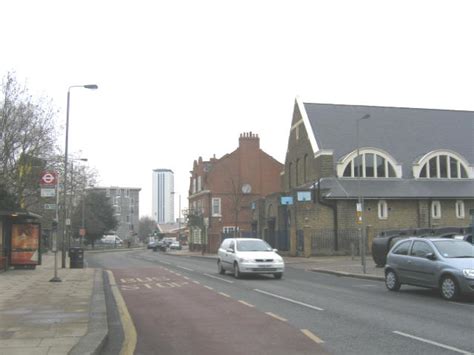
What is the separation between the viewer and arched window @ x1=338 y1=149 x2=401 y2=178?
136 feet

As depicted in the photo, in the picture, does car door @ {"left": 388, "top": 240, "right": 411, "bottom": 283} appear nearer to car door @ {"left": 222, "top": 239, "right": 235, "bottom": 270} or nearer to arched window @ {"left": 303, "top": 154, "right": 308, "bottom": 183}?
car door @ {"left": 222, "top": 239, "right": 235, "bottom": 270}

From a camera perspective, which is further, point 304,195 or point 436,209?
point 436,209

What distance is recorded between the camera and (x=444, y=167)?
143 ft

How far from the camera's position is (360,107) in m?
48.3

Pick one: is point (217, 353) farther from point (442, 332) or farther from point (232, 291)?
point (232, 291)

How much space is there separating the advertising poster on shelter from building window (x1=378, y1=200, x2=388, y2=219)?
24494 mm

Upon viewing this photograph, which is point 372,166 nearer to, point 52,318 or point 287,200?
point 287,200

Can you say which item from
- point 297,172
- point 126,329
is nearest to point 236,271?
point 126,329

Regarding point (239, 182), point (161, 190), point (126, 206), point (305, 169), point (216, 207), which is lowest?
point (216, 207)

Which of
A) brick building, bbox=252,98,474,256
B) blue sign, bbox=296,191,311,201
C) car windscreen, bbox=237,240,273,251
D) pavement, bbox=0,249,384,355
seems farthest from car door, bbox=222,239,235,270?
blue sign, bbox=296,191,311,201

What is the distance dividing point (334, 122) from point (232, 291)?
31252 millimetres

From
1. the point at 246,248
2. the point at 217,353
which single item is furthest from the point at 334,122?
the point at 217,353

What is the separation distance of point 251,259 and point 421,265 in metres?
7.58

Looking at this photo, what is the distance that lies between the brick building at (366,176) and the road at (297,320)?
21.3 metres
